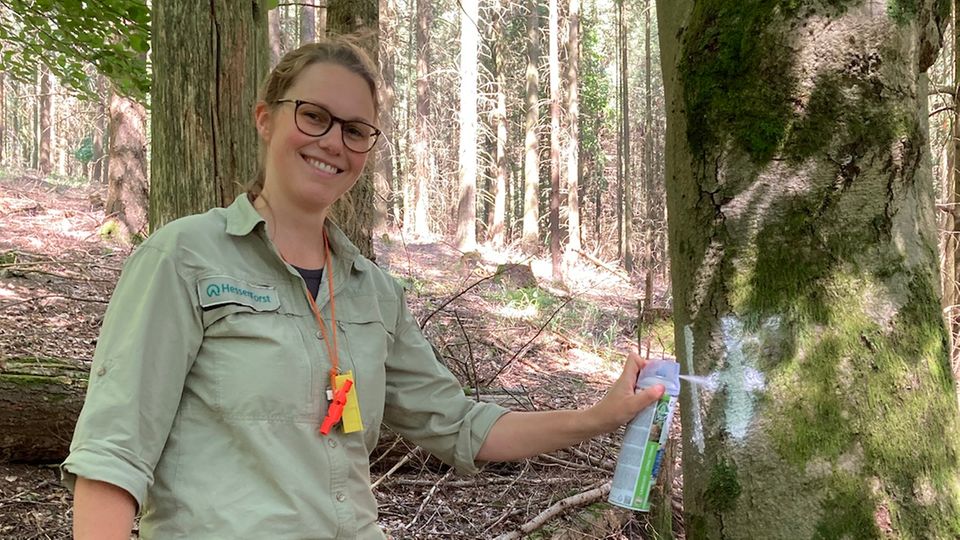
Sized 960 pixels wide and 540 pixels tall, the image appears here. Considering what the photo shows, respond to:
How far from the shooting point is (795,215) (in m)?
1.61

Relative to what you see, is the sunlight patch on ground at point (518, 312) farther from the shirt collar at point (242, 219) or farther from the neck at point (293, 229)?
the shirt collar at point (242, 219)

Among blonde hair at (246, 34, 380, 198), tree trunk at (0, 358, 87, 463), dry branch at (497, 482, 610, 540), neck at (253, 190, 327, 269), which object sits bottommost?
dry branch at (497, 482, 610, 540)

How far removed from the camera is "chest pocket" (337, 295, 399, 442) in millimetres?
1843

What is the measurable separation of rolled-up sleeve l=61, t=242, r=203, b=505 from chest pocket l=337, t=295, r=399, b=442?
1.31ft

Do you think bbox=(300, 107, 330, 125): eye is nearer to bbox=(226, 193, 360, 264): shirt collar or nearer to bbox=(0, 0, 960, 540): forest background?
bbox=(226, 193, 360, 264): shirt collar

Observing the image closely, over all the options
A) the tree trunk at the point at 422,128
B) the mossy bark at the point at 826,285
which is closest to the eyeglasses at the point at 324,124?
the mossy bark at the point at 826,285

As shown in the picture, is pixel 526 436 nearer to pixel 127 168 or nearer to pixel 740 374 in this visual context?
pixel 740 374

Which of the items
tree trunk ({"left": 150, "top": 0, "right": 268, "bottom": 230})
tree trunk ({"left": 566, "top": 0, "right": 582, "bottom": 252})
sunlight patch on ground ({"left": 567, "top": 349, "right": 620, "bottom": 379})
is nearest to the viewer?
tree trunk ({"left": 150, "top": 0, "right": 268, "bottom": 230})

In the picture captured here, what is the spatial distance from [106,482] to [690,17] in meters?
1.77

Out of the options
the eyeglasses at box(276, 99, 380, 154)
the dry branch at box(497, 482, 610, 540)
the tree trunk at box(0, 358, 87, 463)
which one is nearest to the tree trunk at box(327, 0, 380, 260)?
the tree trunk at box(0, 358, 87, 463)

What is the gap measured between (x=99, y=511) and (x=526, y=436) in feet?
3.84

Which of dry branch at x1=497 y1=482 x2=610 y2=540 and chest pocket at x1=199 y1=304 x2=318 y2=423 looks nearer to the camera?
chest pocket at x1=199 y1=304 x2=318 y2=423

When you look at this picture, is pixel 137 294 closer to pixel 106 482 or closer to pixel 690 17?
pixel 106 482

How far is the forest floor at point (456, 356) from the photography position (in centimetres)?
354
